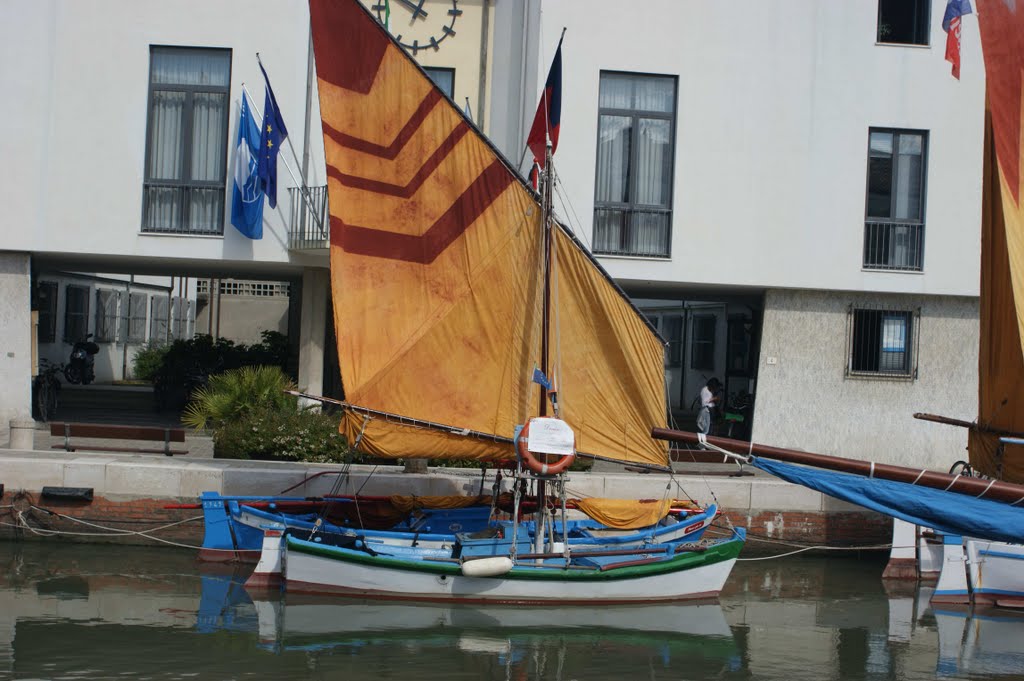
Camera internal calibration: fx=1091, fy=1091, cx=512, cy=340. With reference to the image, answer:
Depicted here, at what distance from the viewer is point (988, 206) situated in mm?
13016

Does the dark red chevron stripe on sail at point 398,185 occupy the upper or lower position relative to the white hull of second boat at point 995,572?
upper

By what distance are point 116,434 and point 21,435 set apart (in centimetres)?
141

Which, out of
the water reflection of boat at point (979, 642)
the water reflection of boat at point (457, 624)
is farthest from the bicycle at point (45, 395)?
the water reflection of boat at point (979, 642)

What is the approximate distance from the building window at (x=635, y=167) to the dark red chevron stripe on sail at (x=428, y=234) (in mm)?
6751

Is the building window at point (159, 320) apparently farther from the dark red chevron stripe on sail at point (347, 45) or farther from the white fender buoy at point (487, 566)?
the white fender buoy at point (487, 566)

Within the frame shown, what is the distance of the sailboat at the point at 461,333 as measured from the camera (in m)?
13.7

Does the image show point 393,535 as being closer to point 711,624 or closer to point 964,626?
point 711,624

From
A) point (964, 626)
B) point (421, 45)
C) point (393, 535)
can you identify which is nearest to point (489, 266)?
point (393, 535)

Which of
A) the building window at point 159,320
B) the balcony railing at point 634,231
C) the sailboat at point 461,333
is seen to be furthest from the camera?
the building window at point 159,320

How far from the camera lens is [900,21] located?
69.5 feet

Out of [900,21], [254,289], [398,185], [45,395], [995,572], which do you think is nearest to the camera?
[398,185]

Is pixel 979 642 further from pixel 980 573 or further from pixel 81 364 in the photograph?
pixel 81 364

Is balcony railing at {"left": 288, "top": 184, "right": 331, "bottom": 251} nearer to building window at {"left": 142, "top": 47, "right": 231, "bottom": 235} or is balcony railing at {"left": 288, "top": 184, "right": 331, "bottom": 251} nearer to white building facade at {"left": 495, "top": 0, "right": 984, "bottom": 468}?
building window at {"left": 142, "top": 47, "right": 231, "bottom": 235}

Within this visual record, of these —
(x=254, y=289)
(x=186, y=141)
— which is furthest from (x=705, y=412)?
(x=254, y=289)
